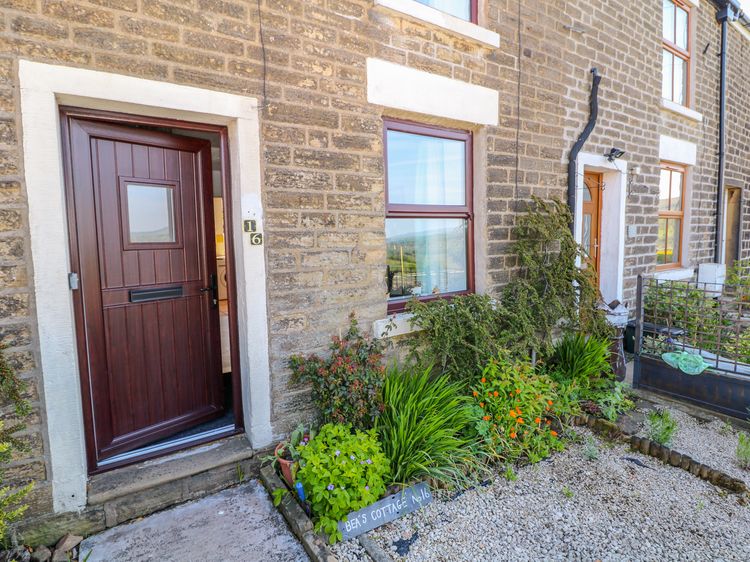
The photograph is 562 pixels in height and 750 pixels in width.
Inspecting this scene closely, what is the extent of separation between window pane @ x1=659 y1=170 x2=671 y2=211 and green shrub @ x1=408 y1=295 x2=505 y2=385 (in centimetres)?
476

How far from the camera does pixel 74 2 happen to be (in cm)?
239

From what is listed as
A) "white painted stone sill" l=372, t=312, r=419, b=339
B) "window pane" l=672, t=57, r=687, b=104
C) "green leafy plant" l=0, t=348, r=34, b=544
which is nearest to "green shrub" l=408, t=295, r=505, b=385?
"white painted stone sill" l=372, t=312, r=419, b=339

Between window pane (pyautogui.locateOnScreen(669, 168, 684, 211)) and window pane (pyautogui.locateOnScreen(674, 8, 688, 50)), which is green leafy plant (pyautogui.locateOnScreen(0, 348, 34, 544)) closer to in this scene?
window pane (pyautogui.locateOnScreen(669, 168, 684, 211))

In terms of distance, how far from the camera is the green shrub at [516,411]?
336 cm

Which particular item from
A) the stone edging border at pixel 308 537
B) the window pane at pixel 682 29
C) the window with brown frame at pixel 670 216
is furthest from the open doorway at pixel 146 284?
the window pane at pixel 682 29

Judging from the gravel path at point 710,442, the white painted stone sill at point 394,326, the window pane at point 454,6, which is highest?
the window pane at point 454,6

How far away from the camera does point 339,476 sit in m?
2.58

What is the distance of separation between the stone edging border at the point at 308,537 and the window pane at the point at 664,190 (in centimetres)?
685

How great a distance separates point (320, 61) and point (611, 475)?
3.61 meters

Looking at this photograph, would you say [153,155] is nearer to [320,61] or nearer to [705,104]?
[320,61]

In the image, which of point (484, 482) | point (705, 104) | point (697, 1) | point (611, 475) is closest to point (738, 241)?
point (705, 104)

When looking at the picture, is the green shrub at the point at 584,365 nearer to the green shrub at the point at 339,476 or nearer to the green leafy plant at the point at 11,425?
the green shrub at the point at 339,476

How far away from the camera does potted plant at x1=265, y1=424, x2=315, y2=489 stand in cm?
281

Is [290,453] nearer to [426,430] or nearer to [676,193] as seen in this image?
[426,430]
